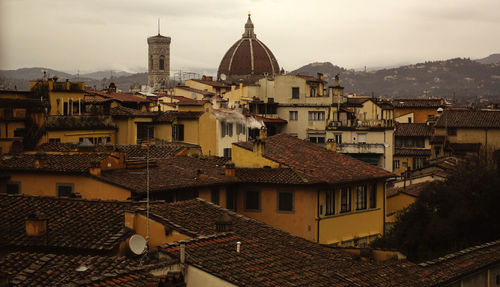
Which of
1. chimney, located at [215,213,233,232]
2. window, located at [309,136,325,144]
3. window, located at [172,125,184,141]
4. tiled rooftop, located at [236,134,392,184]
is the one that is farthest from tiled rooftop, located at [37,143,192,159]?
window, located at [309,136,325,144]

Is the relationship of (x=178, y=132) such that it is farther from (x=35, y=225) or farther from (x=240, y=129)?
(x=35, y=225)

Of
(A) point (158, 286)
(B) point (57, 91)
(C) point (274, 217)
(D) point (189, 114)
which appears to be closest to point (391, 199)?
(C) point (274, 217)

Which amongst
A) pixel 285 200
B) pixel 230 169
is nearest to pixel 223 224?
pixel 285 200

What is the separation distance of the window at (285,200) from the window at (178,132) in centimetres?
1827

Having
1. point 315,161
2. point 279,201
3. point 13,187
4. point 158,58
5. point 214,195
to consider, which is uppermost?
point 158,58

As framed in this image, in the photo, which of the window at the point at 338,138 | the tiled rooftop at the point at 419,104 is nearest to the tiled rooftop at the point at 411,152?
the window at the point at 338,138

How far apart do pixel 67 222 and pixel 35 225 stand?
3.25 ft

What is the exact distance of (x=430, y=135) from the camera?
58906mm

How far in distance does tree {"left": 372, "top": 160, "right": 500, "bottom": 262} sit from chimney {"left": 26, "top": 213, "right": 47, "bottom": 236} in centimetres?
1038

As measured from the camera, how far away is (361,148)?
165 feet

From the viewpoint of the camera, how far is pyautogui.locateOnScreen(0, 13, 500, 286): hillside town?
14.1m

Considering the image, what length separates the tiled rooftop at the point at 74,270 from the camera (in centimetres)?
1232

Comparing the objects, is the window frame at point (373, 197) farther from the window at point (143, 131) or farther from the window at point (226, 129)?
the window at point (226, 129)

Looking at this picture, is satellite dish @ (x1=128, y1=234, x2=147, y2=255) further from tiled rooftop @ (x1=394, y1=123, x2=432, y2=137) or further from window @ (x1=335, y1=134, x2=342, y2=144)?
tiled rooftop @ (x1=394, y1=123, x2=432, y2=137)
